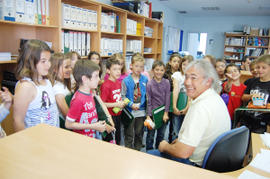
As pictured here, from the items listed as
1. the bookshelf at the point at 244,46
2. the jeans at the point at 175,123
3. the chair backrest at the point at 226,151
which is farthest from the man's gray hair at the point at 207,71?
the bookshelf at the point at 244,46

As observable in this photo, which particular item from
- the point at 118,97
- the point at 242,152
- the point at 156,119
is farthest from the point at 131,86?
the point at 242,152

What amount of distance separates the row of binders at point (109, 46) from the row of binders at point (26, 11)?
103 cm

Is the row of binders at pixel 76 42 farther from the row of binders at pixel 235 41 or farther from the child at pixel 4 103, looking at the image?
the row of binders at pixel 235 41

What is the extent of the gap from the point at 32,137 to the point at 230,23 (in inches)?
375

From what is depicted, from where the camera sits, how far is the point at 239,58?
26.9 ft

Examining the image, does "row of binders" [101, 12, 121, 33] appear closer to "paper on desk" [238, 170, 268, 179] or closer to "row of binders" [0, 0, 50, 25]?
"row of binders" [0, 0, 50, 25]

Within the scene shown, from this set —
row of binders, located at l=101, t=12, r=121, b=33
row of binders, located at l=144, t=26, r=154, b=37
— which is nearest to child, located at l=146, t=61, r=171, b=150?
row of binders, located at l=101, t=12, r=121, b=33

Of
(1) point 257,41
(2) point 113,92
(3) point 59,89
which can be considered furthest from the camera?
(1) point 257,41

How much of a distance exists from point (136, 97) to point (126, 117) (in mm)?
275

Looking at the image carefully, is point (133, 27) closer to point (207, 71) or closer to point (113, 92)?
point (113, 92)

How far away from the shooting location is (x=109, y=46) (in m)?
3.51

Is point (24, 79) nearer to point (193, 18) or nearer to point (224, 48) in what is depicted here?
point (224, 48)

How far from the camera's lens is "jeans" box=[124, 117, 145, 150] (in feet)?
8.25

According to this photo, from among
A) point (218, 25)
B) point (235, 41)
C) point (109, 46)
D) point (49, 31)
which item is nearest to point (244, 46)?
point (235, 41)
